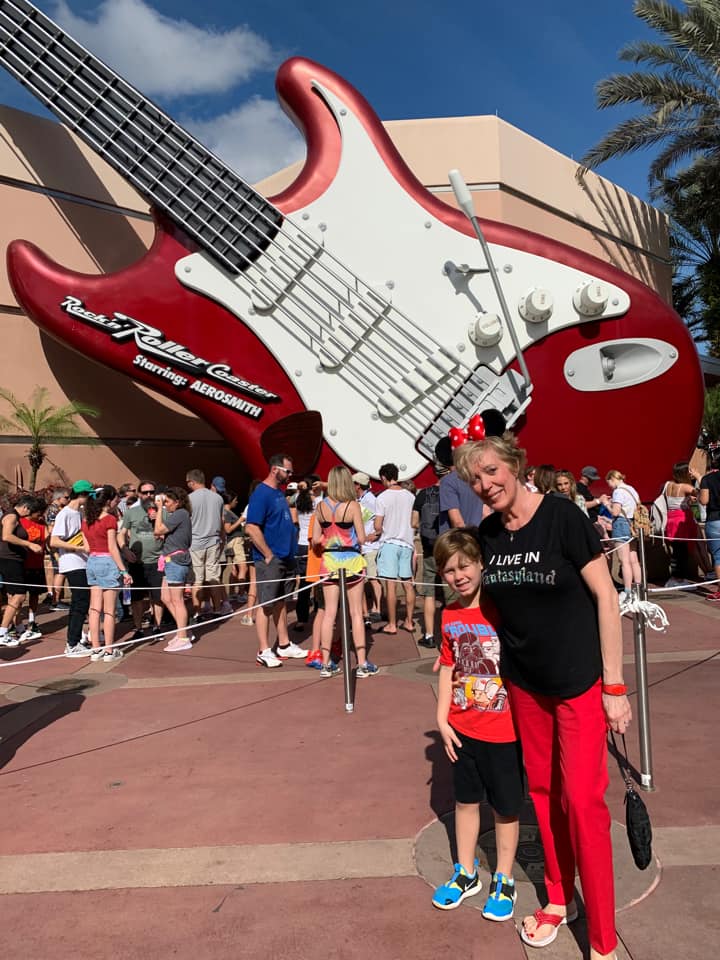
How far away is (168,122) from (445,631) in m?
9.38

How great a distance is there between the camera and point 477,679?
2.42m

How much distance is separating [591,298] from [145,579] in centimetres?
618

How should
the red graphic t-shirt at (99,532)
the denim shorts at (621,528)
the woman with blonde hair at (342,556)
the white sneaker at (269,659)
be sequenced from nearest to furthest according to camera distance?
the woman with blonde hair at (342,556) < the white sneaker at (269,659) < the red graphic t-shirt at (99,532) < the denim shorts at (621,528)

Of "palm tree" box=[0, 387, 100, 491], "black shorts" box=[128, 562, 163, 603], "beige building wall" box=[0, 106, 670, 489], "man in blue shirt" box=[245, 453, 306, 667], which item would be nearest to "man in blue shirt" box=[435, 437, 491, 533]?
"man in blue shirt" box=[245, 453, 306, 667]

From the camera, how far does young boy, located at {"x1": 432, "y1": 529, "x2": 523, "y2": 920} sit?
2383mm

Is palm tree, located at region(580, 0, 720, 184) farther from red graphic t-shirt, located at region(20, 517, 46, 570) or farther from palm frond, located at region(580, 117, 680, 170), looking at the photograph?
red graphic t-shirt, located at region(20, 517, 46, 570)

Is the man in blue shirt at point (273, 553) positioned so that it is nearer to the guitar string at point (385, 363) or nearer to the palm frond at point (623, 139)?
the guitar string at point (385, 363)

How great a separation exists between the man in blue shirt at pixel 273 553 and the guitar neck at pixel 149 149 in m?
4.66

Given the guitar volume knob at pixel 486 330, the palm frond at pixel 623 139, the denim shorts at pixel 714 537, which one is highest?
the palm frond at pixel 623 139

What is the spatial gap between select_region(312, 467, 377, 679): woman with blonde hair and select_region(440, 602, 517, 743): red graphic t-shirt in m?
2.74

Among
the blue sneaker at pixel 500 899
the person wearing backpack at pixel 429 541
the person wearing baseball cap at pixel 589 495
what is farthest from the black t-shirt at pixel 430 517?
the blue sneaker at pixel 500 899

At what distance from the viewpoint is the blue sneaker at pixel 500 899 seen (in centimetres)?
237

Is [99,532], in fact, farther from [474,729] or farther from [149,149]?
[149,149]

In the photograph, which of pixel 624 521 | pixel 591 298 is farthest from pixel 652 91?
pixel 624 521
